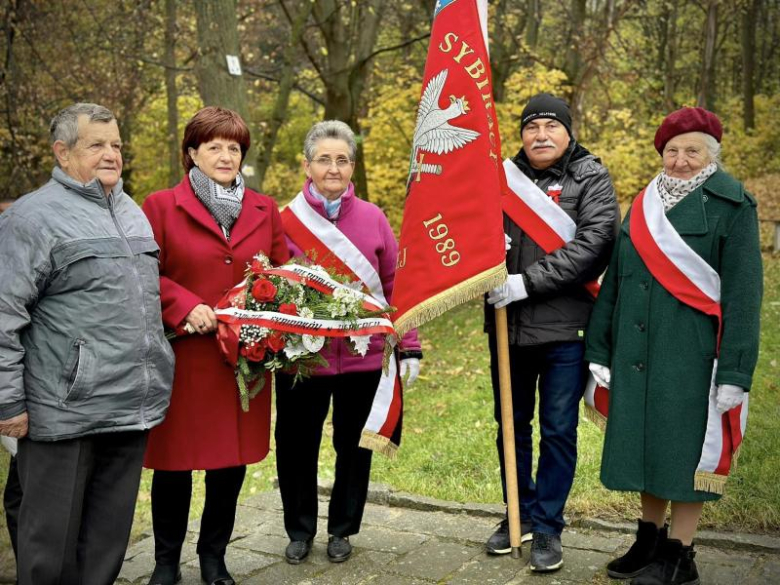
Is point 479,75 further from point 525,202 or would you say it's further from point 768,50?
point 768,50

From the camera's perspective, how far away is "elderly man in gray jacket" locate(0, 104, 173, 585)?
3.40 m

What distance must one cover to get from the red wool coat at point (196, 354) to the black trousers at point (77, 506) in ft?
1.07

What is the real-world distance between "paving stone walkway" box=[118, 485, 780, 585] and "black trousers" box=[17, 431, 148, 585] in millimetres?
802

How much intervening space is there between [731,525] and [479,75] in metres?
2.63

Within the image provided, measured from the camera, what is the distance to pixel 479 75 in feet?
14.4

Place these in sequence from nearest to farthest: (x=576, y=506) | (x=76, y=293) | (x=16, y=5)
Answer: (x=76, y=293) → (x=576, y=506) → (x=16, y=5)

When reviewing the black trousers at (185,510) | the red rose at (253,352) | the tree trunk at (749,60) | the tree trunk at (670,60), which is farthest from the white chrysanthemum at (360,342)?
the tree trunk at (749,60)

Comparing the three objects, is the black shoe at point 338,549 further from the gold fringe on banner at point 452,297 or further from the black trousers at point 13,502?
the black trousers at point 13,502

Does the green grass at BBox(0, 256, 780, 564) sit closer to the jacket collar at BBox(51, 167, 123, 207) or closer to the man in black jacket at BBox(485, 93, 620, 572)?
the man in black jacket at BBox(485, 93, 620, 572)

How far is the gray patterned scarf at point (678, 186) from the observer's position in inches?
155

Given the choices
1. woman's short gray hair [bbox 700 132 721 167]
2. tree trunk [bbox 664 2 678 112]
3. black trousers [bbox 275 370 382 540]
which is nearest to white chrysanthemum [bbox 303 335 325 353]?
black trousers [bbox 275 370 382 540]

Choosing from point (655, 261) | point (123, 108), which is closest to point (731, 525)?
point (655, 261)

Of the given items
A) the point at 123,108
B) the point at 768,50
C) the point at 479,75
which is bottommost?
the point at 479,75

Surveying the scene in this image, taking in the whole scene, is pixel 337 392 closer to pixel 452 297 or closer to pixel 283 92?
pixel 452 297
